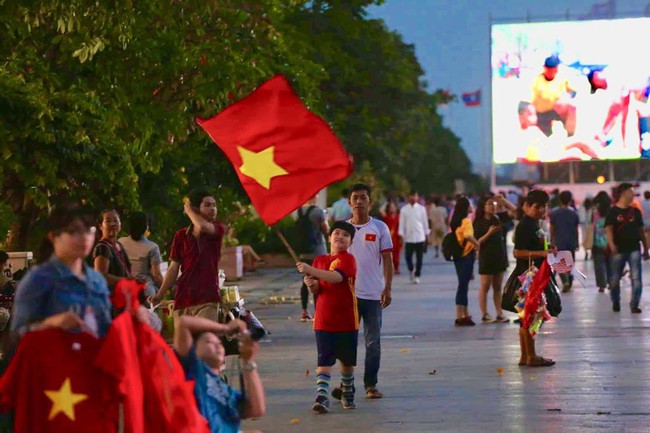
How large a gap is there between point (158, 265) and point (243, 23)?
889 cm

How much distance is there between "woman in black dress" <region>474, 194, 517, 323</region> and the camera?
19.5 meters

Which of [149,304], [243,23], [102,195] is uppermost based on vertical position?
[243,23]

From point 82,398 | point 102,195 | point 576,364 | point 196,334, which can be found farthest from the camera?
point 102,195

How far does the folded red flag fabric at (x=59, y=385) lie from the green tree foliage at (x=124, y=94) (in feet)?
18.6

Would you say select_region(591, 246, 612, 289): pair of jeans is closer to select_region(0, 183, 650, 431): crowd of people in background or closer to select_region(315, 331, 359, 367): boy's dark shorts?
select_region(0, 183, 650, 431): crowd of people in background

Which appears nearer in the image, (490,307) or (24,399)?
(24,399)

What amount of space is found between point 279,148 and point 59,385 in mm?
2964

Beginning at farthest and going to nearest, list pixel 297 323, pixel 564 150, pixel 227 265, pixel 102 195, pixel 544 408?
pixel 564 150
pixel 227 265
pixel 297 323
pixel 102 195
pixel 544 408

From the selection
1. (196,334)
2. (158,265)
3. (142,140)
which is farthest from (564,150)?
(196,334)

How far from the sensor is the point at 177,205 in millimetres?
20656

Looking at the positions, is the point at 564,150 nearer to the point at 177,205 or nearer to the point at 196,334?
the point at 177,205

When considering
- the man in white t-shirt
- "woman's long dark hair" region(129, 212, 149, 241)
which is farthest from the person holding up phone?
"woman's long dark hair" region(129, 212, 149, 241)

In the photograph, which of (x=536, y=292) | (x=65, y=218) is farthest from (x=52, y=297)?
(x=536, y=292)

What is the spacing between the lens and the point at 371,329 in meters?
12.1
